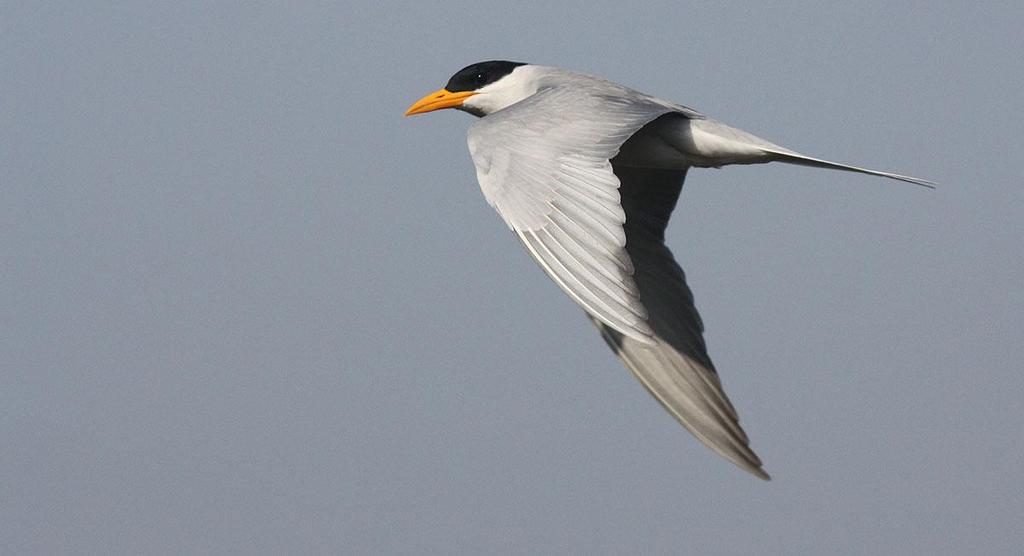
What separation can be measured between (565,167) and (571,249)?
0.85 metres

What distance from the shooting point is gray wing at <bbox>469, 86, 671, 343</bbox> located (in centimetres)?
678

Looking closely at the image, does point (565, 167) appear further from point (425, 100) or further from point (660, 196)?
point (425, 100)

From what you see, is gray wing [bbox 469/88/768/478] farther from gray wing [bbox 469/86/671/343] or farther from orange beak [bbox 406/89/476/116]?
orange beak [bbox 406/89/476/116]

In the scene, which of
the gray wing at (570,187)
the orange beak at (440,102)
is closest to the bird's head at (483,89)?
the orange beak at (440,102)

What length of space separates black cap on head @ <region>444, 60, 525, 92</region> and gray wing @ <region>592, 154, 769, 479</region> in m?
1.35

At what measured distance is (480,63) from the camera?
1117cm

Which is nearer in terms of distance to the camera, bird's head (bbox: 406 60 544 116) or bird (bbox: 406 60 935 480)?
bird (bbox: 406 60 935 480)

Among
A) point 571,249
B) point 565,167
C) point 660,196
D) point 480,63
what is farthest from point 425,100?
point 571,249

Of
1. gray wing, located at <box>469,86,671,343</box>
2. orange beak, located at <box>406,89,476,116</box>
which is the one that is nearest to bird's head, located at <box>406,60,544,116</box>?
orange beak, located at <box>406,89,476,116</box>

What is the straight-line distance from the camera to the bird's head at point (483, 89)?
10.7m

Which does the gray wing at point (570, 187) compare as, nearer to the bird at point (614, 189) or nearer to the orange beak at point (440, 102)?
the bird at point (614, 189)

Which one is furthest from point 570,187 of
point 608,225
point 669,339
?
point 669,339

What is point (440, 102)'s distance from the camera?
1120 cm

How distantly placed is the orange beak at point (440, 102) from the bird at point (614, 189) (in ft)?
0.04
